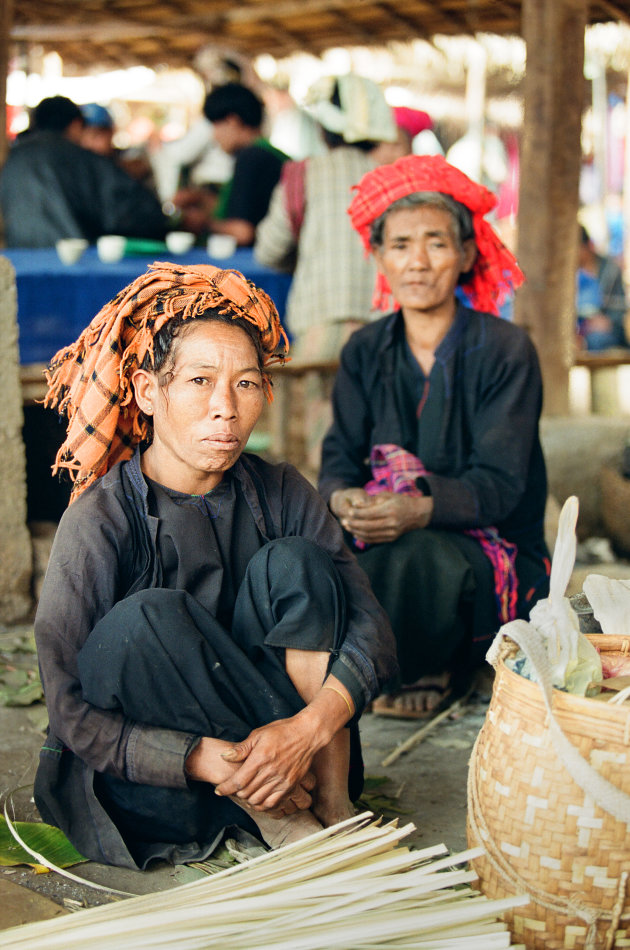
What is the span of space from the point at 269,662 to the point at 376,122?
2.99 m

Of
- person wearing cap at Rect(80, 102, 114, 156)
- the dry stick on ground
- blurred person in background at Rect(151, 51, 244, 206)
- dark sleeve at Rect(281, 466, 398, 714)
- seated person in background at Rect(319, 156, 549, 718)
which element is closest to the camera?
dark sleeve at Rect(281, 466, 398, 714)

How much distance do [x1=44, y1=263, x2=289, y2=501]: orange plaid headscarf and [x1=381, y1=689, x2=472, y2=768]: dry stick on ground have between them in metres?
1.08

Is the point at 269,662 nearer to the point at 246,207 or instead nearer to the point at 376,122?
the point at 376,122

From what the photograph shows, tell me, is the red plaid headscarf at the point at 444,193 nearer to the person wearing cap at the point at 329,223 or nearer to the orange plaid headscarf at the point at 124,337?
the orange plaid headscarf at the point at 124,337

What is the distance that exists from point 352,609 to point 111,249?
3360 millimetres

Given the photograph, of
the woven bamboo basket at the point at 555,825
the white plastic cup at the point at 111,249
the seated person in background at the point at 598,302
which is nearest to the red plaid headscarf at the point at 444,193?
the woven bamboo basket at the point at 555,825

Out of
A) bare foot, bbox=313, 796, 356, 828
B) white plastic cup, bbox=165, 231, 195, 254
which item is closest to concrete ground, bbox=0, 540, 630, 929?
bare foot, bbox=313, 796, 356, 828

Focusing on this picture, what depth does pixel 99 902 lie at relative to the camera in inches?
74.8

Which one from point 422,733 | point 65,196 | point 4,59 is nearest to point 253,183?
point 65,196

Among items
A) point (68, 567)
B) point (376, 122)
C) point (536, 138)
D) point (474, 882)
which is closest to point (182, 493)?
point (68, 567)

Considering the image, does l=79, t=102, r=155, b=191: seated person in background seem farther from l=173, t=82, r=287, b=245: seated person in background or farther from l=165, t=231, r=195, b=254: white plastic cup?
l=165, t=231, r=195, b=254: white plastic cup

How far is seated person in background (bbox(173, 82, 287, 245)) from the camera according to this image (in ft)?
18.4

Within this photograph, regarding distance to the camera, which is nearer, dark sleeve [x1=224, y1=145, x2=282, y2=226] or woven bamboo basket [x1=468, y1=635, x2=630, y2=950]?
woven bamboo basket [x1=468, y1=635, x2=630, y2=950]

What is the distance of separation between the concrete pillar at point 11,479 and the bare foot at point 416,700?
1407mm
